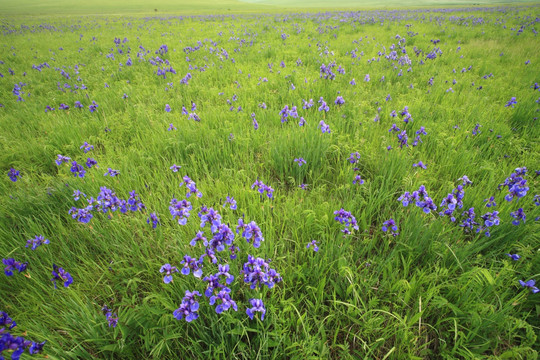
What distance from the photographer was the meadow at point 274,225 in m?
1.58

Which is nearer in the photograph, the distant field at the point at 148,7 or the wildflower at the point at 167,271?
the wildflower at the point at 167,271

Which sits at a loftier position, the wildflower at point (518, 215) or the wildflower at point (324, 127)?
the wildflower at point (324, 127)

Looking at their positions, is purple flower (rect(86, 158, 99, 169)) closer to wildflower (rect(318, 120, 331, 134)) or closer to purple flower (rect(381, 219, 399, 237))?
wildflower (rect(318, 120, 331, 134))

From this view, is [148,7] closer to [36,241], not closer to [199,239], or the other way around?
[36,241]

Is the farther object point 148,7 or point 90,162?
point 148,7

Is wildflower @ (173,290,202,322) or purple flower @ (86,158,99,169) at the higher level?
purple flower @ (86,158,99,169)

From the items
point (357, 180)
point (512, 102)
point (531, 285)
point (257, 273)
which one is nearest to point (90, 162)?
point (257, 273)

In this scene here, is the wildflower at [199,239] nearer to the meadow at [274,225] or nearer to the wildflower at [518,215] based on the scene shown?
the meadow at [274,225]

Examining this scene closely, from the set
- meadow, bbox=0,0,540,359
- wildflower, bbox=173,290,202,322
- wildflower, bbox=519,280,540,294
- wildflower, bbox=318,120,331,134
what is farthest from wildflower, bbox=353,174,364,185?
wildflower, bbox=173,290,202,322

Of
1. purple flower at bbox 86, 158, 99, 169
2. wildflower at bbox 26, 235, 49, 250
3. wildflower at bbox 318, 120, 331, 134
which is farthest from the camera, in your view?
wildflower at bbox 318, 120, 331, 134

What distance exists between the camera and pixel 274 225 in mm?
2328

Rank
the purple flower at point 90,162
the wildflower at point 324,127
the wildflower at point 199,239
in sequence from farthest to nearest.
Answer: the wildflower at point 324,127 < the purple flower at point 90,162 < the wildflower at point 199,239

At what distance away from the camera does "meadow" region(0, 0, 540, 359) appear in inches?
62.1

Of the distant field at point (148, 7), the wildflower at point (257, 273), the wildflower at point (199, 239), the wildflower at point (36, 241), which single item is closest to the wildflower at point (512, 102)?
the wildflower at point (257, 273)
